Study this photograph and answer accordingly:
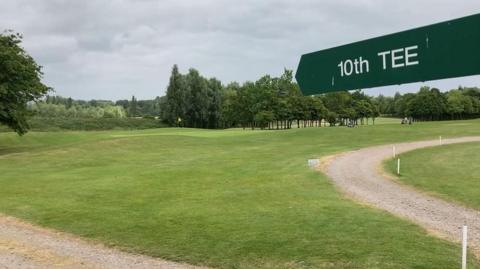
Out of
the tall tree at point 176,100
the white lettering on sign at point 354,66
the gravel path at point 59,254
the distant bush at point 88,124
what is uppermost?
the tall tree at point 176,100

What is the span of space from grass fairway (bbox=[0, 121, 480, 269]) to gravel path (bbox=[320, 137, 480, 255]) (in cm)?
83

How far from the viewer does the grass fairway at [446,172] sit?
20.2 m

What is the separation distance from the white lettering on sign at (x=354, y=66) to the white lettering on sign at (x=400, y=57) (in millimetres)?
167

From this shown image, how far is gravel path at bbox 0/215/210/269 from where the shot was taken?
407 inches

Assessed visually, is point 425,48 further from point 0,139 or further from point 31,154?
point 0,139

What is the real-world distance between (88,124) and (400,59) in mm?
111344

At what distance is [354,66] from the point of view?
13.2 feet

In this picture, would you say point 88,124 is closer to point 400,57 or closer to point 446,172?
point 446,172

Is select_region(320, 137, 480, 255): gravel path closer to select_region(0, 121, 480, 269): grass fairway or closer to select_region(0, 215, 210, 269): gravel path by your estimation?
select_region(0, 121, 480, 269): grass fairway

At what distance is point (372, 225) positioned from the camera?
1334 cm

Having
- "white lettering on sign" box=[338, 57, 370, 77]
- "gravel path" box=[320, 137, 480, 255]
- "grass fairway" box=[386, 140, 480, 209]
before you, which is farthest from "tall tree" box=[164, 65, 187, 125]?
"white lettering on sign" box=[338, 57, 370, 77]

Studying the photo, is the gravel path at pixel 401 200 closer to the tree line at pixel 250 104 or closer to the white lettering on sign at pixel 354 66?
the white lettering on sign at pixel 354 66

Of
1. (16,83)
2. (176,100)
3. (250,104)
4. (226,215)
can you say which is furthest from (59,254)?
(176,100)

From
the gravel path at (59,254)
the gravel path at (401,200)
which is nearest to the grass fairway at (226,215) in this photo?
the gravel path at (59,254)
